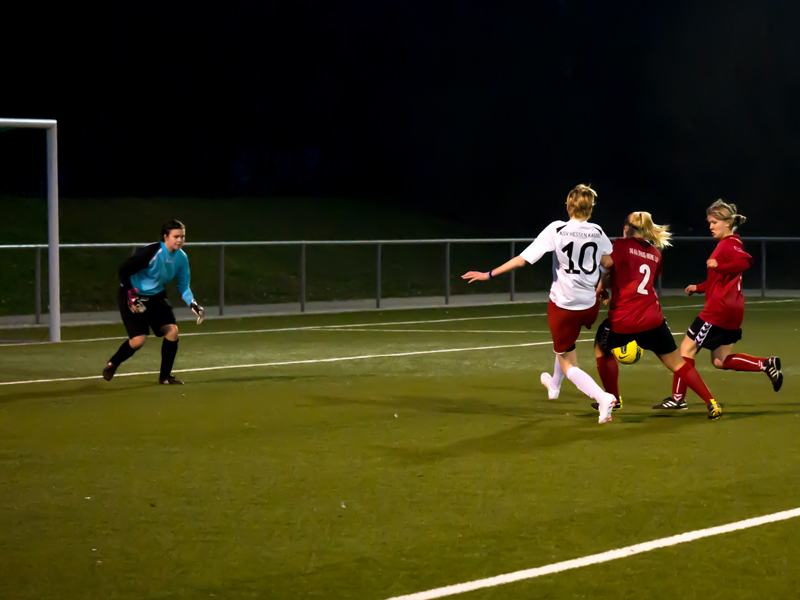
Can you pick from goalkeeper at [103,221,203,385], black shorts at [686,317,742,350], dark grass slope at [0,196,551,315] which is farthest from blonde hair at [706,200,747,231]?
dark grass slope at [0,196,551,315]

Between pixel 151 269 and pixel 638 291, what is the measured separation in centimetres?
486

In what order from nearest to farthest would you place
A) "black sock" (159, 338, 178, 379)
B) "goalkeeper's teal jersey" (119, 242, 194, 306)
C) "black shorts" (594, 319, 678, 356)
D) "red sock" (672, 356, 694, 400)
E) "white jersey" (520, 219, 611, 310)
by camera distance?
"white jersey" (520, 219, 611, 310) → "black shorts" (594, 319, 678, 356) → "red sock" (672, 356, 694, 400) → "goalkeeper's teal jersey" (119, 242, 194, 306) → "black sock" (159, 338, 178, 379)

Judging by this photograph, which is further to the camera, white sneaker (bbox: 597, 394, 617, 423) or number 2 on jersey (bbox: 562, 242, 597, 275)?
white sneaker (bbox: 597, 394, 617, 423)

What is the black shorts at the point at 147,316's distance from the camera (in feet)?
40.6

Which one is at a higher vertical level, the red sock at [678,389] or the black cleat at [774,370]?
the black cleat at [774,370]

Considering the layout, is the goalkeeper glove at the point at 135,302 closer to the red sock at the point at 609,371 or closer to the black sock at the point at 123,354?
the black sock at the point at 123,354

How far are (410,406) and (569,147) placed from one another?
1285 inches

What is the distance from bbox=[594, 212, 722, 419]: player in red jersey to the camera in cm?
1009

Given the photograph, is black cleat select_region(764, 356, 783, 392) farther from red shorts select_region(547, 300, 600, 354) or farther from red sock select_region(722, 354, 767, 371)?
red shorts select_region(547, 300, 600, 354)

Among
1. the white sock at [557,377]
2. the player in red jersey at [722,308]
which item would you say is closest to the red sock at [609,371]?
the white sock at [557,377]

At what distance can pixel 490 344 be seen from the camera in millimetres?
17281

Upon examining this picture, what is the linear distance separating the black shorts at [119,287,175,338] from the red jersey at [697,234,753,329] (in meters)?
5.17

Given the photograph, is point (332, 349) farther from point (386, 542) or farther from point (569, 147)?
point (569, 147)

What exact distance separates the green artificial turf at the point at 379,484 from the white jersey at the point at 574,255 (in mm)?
1045
